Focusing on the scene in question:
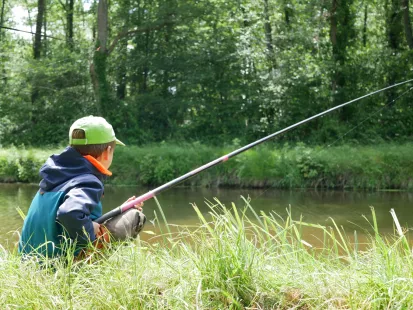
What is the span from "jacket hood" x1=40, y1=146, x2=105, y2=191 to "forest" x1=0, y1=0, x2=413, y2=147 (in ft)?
46.8

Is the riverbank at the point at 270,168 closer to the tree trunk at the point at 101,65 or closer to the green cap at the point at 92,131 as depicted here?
the tree trunk at the point at 101,65

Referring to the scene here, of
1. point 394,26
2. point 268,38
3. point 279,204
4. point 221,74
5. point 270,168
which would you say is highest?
point 394,26

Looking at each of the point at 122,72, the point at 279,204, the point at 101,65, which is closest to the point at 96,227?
the point at 279,204

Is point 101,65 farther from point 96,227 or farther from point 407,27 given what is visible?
point 96,227

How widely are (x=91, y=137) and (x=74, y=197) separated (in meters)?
0.40

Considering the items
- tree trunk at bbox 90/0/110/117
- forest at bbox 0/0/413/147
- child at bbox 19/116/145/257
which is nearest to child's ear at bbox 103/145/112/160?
child at bbox 19/116/145/257

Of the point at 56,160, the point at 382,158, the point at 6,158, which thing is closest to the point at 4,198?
the point at 6,158

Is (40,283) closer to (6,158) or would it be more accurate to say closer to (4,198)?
(4,198)

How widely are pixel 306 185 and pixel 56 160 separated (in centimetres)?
1060

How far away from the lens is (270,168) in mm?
13055

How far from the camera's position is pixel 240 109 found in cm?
1839

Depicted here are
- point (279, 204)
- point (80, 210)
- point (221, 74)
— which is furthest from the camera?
point (221, 74)

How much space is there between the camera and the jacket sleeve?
2293mm

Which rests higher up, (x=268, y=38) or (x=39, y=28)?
(x=39, y=28)
